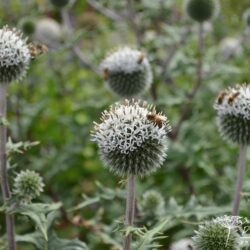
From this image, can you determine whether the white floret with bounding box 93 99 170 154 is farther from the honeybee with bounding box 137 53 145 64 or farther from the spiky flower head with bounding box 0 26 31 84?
the honeybee with bounding box 137 53 145 64

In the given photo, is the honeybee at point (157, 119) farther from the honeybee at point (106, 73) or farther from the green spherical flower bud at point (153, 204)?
the honeybee at point (106, 73)

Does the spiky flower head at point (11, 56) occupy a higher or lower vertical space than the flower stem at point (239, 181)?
higher

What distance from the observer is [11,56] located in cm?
368

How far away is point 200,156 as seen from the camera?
5.36 meters

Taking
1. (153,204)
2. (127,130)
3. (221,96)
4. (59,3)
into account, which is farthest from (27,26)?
(127,130)

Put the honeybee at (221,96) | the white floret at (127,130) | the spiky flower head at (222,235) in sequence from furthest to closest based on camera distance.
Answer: the honeybee at (221,96), the white floret at (127,130), the spiky flower head at (222,235)

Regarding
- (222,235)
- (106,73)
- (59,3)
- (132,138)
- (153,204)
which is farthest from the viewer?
(59,3)

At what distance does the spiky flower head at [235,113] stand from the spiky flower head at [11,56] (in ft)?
4.72

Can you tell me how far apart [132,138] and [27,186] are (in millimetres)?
954

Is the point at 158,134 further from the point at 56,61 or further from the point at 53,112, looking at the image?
the point at 56,61

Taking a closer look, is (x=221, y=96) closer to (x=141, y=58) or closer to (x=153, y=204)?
(x=153, y=204)

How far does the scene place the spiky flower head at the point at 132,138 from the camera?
10.2 ft

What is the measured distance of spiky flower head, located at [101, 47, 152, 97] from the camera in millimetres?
5176

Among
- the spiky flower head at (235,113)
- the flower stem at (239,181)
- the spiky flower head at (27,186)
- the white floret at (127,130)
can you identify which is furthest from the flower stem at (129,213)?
the spiky flower head at (235,113)
